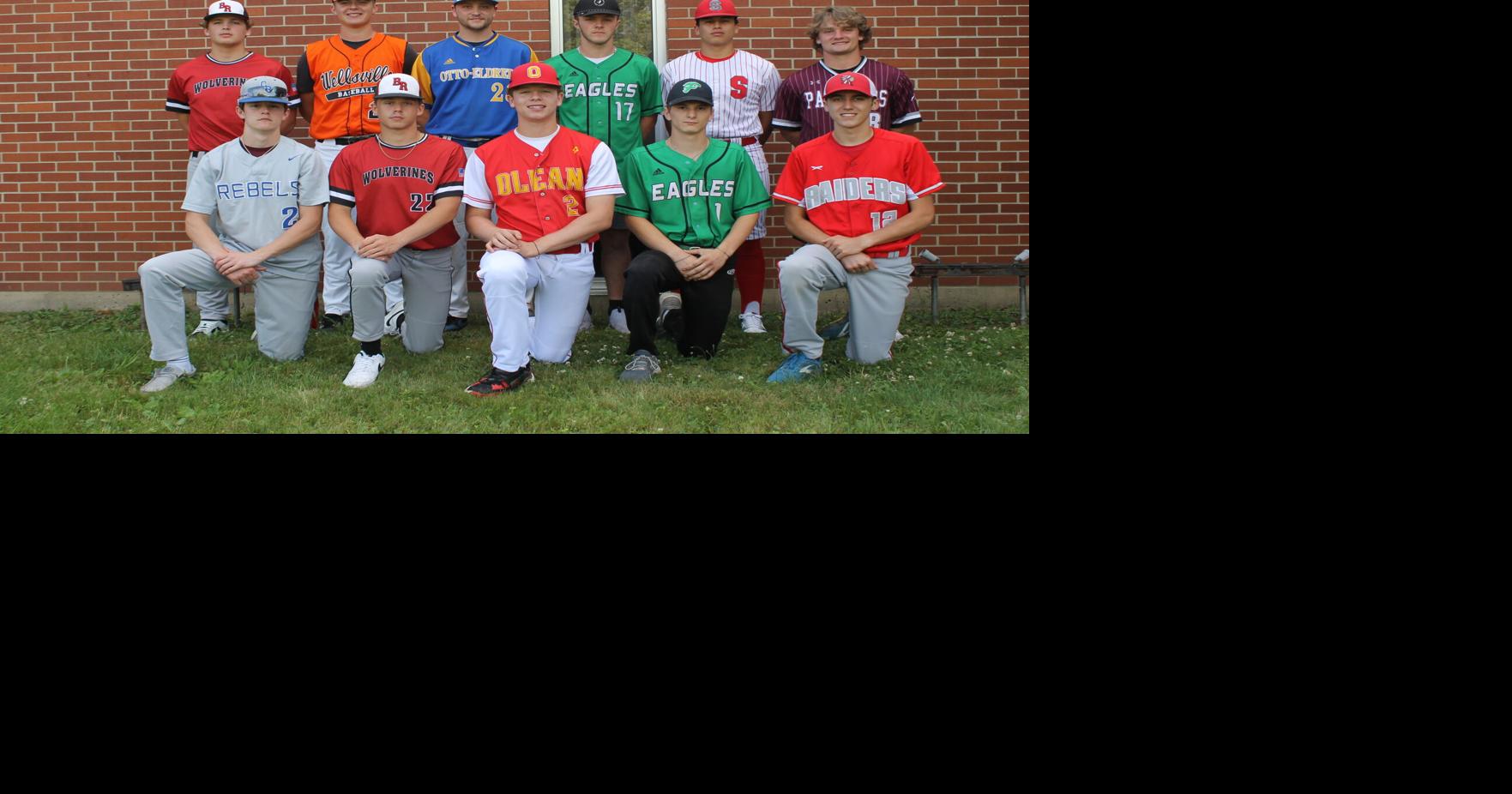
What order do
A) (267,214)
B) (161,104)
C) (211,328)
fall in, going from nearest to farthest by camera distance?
(267,214)
(211,328)
(161,104)

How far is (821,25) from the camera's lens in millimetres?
6332

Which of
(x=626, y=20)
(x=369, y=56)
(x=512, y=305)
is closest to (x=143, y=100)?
(x=369, y=56)

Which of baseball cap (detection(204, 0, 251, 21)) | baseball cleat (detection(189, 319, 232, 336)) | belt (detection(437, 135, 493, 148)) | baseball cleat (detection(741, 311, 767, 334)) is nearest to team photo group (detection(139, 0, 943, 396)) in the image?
belt (detection(437, 135, 493, 148))

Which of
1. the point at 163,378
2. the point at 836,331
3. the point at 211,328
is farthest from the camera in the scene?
the point at 211,328

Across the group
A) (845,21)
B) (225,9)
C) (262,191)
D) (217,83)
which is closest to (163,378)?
(262,191)

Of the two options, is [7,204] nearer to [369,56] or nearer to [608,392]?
[369,56]

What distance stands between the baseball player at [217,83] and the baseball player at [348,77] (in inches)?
7.0

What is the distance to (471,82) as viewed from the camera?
6113 millimetres

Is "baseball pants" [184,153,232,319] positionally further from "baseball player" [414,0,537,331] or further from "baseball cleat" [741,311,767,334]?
"baseball cleat" [741,311,767,334]

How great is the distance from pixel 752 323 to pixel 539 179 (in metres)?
1.50

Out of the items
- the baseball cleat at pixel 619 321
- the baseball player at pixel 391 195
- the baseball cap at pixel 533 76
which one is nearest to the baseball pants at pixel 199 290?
the baseball player at pixel 391 195

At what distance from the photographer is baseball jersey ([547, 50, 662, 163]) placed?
6031 millimetres

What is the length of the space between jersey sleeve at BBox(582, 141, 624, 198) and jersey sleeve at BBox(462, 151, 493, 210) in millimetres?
463

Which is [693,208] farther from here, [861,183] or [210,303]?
[210,303]
